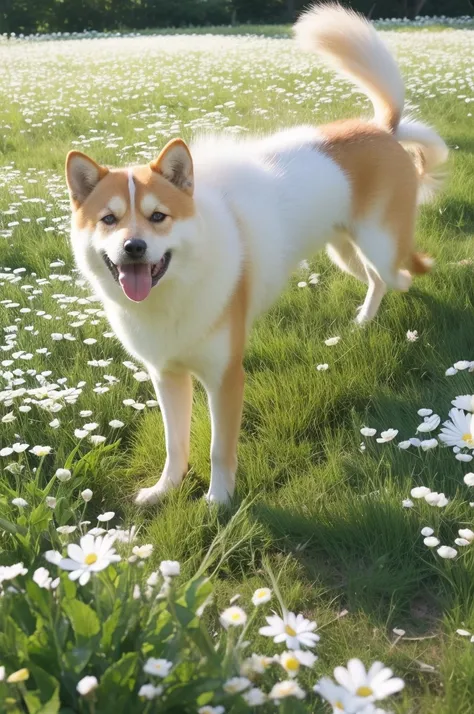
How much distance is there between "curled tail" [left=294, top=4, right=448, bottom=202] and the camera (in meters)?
3.36

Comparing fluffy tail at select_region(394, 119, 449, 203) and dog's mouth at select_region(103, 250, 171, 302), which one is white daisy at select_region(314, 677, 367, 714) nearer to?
dog's mouth at select_region(103, 250, 171, 302)

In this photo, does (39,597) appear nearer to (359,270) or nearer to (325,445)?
(325,445)

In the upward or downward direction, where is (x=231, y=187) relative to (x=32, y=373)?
upward

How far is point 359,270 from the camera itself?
3.89 meters

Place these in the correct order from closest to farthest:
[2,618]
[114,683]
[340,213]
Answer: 1. [114,683]
2. [2,618]
3. [340,213]

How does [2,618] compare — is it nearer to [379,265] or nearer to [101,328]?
[101,328]

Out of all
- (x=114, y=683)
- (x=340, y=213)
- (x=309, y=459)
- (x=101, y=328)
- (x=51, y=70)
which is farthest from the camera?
(x=51, y=70)

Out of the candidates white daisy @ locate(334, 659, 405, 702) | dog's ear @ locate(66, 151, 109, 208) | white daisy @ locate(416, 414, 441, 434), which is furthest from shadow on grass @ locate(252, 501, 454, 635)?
dog's ear @ locate(66, 151, 109, 208)

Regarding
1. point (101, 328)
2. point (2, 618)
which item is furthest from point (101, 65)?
point (2, 618)

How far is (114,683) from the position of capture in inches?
48.8

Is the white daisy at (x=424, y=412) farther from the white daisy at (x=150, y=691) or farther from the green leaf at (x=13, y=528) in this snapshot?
the white daisy at (x=150, y=691)

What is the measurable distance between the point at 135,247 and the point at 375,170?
1.63 meters

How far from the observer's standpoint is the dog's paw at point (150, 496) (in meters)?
2.45

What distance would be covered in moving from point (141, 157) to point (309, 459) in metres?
4.36
